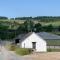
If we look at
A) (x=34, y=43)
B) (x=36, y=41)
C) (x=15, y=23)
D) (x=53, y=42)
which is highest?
(x=15, y=23)

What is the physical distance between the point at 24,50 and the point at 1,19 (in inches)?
1434

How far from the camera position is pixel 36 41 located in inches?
1608

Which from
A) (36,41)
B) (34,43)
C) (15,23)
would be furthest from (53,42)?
(15,23)

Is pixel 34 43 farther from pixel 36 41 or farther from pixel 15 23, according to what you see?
pixel 15 23

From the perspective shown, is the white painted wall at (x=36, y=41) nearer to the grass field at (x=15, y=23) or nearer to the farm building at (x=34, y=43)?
the farm building at (x=34, y=43)

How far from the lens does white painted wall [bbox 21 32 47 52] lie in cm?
4075

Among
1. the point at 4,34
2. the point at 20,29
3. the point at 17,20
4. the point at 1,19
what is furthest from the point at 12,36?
the point at 17,20

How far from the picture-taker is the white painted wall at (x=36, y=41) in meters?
40.8

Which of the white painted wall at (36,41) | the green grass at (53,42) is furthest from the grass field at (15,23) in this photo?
the white painted wall at (36,41)

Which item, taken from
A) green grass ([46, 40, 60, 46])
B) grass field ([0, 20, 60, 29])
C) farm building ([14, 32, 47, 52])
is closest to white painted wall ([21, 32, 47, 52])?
farm building ([14, 32, 47, 52])

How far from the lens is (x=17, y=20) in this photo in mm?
78188

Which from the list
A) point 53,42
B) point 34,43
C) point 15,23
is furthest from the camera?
point 15,23

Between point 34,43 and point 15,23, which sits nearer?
point 34,43

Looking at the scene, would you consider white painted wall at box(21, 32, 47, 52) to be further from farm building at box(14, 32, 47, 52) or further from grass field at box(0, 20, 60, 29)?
grass field at box(0, 20, 60, 29)
